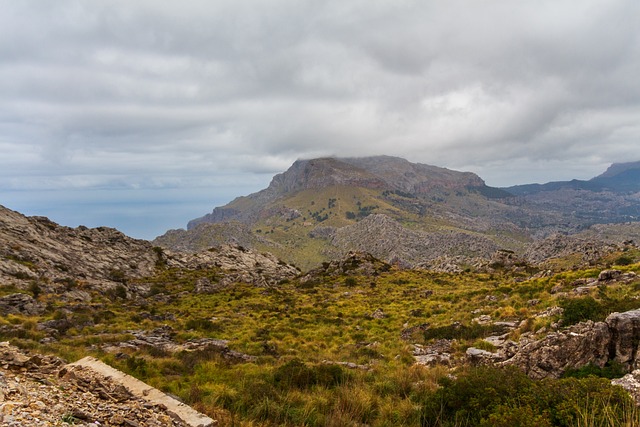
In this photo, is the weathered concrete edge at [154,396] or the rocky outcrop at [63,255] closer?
the weathered concrete edge at [154,396]

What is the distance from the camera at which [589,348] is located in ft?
38.1

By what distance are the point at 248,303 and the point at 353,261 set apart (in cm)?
3455

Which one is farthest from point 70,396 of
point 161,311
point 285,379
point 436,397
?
point 161,311

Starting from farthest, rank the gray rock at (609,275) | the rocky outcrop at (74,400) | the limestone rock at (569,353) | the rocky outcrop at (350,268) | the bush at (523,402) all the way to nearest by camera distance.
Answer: the rocky outcrop at (350,268)
the gray rock at (609,275)
the limestone rock at (569,353)
the bush at (523,402)
the rocky outcrop at (74,400)

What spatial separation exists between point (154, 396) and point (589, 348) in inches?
562

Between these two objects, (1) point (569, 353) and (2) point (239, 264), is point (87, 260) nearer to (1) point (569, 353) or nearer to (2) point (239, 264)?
(2) point (239, 264)

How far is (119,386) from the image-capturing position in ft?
29.3

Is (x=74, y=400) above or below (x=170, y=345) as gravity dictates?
above

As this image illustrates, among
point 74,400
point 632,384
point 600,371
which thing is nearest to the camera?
point 74,400

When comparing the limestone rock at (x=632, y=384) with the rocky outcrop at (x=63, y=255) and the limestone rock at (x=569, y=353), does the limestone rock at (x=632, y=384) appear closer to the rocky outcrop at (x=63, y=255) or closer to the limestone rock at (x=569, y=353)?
the limestone rock at (x=569, y=353)

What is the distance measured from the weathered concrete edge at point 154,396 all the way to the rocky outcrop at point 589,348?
10941 mm

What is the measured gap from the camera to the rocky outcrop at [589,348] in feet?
36.6

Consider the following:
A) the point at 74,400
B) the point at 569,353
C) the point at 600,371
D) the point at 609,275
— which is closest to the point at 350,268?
the point at 609,275

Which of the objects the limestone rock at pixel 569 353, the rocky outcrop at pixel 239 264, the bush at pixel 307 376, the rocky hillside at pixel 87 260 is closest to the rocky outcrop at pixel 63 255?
the rocky hillside at pixel 87 260
